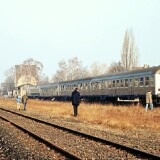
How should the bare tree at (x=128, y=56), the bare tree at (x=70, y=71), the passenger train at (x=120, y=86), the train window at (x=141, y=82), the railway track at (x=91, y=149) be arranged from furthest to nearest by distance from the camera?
the bare tree at (x=70, y=71), the bare tree at (x=128, y=56), the train window at (x=141, y=82), the passenger train at (x=120, y=86), the railway track at (x=91, y=149)

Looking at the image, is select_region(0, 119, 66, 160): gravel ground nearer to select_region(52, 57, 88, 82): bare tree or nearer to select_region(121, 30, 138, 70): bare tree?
select_region(121, 30, 138, 70): bare tree

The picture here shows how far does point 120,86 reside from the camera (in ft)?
125

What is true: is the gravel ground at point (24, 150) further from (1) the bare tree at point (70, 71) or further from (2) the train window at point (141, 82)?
(1) the bare tree at point (70, 71)

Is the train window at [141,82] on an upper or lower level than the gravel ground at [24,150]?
upper

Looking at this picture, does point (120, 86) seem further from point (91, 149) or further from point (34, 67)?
point (34, 67)

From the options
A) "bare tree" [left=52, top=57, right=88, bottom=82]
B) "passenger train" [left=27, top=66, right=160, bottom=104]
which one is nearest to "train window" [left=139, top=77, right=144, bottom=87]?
"passenger train" [left=27, top=66, right=160, bottom=104]

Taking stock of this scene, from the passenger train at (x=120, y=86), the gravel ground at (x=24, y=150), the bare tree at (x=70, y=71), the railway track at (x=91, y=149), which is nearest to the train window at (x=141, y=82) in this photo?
the passenger train at (x=120, y=86)

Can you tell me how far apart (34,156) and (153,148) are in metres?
3.51

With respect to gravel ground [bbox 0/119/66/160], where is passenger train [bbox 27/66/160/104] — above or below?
above

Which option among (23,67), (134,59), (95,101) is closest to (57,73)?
(23,67)

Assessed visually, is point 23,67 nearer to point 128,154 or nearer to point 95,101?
point 95,101

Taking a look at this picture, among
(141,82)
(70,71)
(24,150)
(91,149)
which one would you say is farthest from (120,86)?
(70,71)

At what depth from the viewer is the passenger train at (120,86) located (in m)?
31.9

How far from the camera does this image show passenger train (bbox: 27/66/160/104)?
3192 cm
